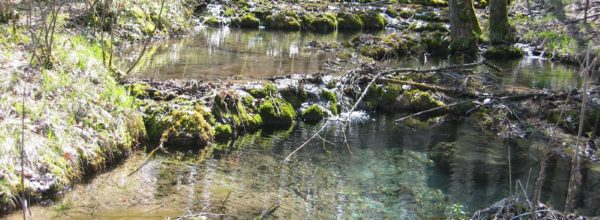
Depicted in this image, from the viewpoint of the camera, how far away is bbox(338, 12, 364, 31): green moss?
2375 cm

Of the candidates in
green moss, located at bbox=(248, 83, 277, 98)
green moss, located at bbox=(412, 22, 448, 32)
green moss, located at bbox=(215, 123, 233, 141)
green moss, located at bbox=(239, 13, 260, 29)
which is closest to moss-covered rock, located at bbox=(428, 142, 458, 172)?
green moss, located at bbox=(248, 83, 277, 98)

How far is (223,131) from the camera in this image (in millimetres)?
9422

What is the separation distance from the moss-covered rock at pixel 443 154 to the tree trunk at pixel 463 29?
28.6 feet

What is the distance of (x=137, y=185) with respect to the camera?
23.5 ft

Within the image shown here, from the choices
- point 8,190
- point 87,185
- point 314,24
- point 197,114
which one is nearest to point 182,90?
point 197,114

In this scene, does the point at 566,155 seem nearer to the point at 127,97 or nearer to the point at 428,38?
the point at 127,97

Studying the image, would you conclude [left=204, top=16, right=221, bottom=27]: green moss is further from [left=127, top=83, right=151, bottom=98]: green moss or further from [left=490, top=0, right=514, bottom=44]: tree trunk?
[left=127, top=83, right=151, bottom=98]: green moss

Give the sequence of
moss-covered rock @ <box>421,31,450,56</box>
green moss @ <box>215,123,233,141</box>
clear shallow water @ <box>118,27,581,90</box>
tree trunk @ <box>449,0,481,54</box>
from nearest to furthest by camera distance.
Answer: green moss @ <box>215,123,233,141</box> < clear shallow water @ <box>118,27,581,90</box> < tree trunk @ <box>449,0,481,54</box> < moss-covered rock @ <box>421,31,450,56</box>

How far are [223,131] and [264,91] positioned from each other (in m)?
1.63

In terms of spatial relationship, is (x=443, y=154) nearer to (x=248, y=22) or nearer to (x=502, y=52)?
(x=502, y=52)

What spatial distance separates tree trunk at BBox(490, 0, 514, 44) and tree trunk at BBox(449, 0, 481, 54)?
1.13 m

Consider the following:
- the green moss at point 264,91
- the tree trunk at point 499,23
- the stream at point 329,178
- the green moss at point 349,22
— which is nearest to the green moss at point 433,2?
the green moss at point 349,22

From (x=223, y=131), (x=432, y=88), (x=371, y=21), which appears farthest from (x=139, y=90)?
(x=371, y=21)

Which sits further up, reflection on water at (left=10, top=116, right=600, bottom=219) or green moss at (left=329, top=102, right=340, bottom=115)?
green moss at (left=329, top=102, right=340, bottom=115)
